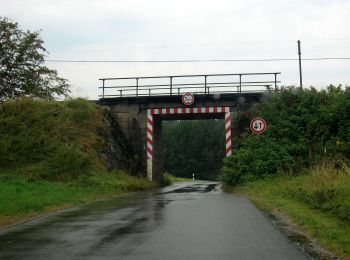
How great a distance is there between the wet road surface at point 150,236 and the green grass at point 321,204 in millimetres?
709

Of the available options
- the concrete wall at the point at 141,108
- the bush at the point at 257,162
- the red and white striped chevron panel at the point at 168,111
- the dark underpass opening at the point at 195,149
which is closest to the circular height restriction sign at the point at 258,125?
the bush at the point at 257,162

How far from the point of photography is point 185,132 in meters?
111

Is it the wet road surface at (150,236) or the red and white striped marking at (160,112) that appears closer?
the wet road surface at (150,236)

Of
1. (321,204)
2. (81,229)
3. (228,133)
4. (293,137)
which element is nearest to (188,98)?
(228,133)

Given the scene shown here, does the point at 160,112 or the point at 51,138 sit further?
the point at 160,112

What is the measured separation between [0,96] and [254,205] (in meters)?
11.2

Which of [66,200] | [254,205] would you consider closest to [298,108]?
[254,205]

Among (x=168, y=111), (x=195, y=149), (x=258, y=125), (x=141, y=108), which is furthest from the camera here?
(x=195, y=149)

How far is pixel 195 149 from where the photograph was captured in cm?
10931

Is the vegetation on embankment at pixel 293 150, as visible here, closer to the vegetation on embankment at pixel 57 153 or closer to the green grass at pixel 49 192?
the green grass at pixel 49 192

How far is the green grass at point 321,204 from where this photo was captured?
28.3ft

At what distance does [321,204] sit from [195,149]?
97310mm

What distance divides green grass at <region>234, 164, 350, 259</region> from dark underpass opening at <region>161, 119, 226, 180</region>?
289 feet

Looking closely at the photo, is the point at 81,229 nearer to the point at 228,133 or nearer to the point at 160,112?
the point at 228,133
